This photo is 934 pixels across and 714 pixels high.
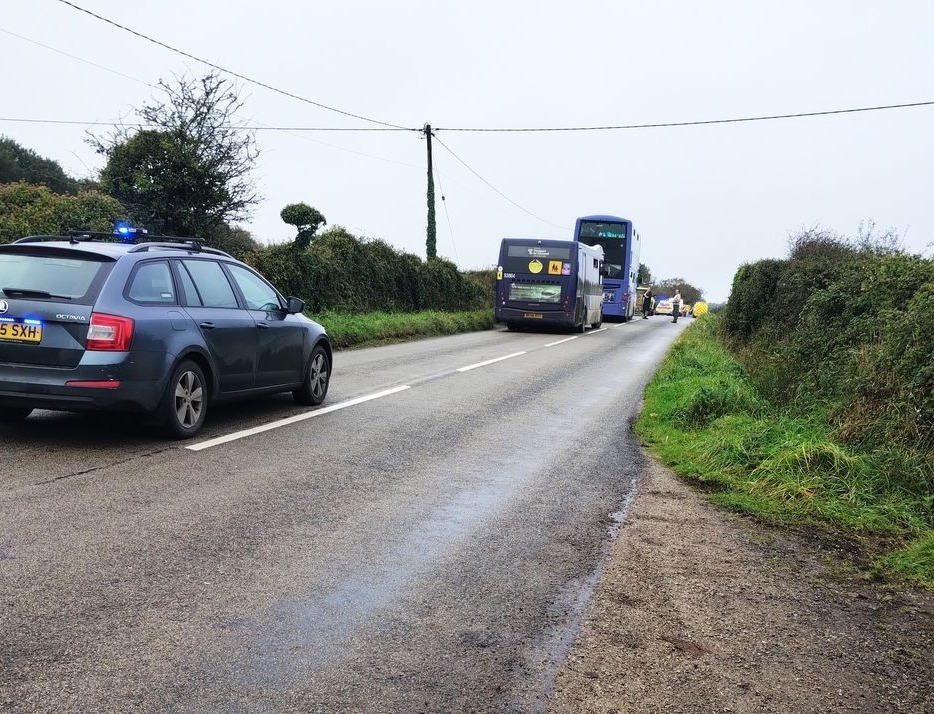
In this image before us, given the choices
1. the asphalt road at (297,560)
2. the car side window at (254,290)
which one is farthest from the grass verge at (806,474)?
the car side window at (254,290)

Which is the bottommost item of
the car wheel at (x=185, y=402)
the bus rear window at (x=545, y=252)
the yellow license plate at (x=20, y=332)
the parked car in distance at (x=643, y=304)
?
the parked car in distance at (x=643, y=304)

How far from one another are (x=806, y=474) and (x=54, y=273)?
6155 mm

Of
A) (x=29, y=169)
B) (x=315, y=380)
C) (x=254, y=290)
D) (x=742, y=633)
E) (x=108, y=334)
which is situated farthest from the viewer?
(x=29, y=169)

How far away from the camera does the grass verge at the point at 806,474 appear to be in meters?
5.53

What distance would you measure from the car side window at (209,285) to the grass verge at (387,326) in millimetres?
10490

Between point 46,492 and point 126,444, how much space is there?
1534mm

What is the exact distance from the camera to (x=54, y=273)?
681 cm

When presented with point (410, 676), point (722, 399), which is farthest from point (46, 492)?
point (722, 399)

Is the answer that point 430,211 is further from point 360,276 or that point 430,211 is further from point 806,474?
point 806,474

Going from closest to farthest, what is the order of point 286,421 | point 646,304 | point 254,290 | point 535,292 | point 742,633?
point 742,633 → point 286,421 → point 254,290 → point 535,292 → point 646,304

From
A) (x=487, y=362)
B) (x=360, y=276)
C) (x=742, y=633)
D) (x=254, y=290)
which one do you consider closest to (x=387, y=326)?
(x=360, y=276)

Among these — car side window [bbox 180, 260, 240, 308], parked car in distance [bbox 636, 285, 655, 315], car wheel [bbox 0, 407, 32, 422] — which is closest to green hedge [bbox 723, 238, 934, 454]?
car side window [bbox 180, 260, 240, 308]

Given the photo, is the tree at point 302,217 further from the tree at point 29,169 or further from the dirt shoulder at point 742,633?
the tree at point 29,169

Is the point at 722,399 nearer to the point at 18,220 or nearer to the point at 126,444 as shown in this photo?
the point at 126,444
